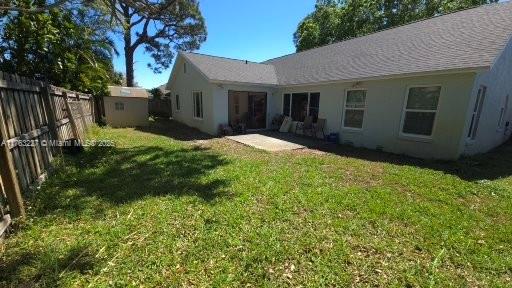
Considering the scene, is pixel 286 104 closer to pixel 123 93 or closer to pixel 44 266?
Result: pixel 123 93

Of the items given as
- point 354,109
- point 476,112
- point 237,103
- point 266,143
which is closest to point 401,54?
point 354,109

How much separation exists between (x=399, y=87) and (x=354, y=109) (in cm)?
197

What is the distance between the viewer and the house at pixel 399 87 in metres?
7.70

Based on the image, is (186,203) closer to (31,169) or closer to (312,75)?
(31,169)

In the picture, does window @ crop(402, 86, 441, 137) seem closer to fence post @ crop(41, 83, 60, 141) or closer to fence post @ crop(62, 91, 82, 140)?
fence post @ crop(41, 83, 60, 141)

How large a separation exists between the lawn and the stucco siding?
244cm

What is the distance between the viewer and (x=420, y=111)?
8422 mm

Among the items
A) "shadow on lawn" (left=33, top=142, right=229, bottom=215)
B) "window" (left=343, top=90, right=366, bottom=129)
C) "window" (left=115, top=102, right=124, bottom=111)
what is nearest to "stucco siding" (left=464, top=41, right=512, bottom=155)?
"window" (left=343, top=90, right=366, bottom=129)

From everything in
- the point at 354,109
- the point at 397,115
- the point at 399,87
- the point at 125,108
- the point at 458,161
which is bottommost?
the point at 458,161

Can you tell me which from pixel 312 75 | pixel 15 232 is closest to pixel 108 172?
pixel 15 232

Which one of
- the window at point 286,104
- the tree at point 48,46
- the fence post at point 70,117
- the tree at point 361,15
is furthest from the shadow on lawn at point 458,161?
the tree at point 361,15

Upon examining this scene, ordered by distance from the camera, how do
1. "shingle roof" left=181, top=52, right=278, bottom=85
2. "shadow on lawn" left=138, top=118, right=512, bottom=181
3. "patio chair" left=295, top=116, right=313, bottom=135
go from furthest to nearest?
1. "shingle roof" left=181, top=52, right=278, bottom=85
2. "patio chair" left=295, top=116, right=313, bottom=135
3. "shadow on lawn" left=138, top=118, right=512, bottom=181

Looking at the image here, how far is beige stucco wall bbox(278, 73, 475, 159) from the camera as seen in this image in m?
7.56

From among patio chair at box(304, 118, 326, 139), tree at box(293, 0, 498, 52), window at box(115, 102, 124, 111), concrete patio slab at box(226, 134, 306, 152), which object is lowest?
concrete patio slab at box(226, 134, 306, 152)
